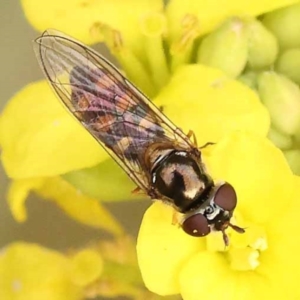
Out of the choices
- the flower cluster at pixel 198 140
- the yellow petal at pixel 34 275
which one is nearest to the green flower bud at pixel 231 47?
the flower cluster at pixel 198 140

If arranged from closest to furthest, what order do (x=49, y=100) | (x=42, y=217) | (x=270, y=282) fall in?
1. (x=270, y=282)
2. (x=49, y=100)
3. (x=42, y=217)

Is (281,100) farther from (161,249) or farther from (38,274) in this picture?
(38,274)

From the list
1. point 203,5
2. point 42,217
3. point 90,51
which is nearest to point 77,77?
point 90,51

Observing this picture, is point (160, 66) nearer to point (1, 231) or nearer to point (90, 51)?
point (90, 51)

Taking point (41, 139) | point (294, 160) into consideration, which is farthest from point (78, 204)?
point (294, 160)

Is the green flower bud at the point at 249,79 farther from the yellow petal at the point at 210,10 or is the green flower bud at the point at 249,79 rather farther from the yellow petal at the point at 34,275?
the yellow petal at the point at 34,275
